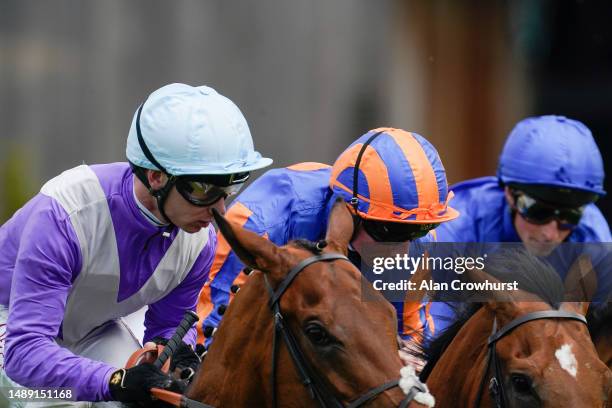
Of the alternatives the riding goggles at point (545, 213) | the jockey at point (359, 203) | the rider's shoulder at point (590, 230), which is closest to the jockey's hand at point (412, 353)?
the jockey at point (359, 203)

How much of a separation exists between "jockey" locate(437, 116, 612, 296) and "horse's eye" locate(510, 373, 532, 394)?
1.48m

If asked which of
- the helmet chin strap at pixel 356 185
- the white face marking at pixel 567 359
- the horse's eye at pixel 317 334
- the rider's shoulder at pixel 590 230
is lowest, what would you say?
the rider's shoulder at pixel 590 230

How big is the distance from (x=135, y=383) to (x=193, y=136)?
72cm

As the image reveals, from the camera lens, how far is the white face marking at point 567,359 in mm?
3029

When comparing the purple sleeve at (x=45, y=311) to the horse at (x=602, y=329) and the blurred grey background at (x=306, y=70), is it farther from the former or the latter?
the blurred grey background at (x=306, y=70)

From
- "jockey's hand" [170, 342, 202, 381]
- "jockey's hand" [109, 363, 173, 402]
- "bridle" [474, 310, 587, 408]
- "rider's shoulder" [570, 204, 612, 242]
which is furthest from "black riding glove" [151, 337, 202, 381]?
"rider's shoulder" [570, 204, 612, 242]

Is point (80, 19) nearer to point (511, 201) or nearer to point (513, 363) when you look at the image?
point (511, 201)

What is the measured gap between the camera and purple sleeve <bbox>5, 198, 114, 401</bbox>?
10.1 feet

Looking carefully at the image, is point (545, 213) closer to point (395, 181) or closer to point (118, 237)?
point (395, 181)

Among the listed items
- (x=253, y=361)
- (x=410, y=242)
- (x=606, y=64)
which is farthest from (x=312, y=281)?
(x=606, y=64)

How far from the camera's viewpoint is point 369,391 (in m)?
2.79

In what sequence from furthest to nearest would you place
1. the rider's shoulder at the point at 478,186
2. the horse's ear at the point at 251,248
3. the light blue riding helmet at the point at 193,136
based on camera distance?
the rider's shoulder at the point at 478,186, the light blue riding helmet at the point at 193,136, the horse's ear at the point at 251,248

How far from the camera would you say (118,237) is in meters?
3.38

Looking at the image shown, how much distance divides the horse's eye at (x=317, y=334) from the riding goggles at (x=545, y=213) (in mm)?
2183
